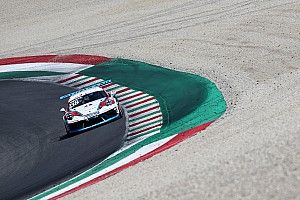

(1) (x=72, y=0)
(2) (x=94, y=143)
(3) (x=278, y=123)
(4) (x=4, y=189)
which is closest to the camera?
(3) (x=278, y=123)

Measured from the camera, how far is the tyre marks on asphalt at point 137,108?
18.6 metres

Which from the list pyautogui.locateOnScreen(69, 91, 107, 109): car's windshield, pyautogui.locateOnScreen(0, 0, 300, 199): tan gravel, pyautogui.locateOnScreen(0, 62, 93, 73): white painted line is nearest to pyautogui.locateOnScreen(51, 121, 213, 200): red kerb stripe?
pyautogui.locateOnScreen(0, 0, 300, 199): tan gravel

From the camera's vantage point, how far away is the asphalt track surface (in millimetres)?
16844

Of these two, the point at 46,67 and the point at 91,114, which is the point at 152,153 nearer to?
the point at 91,114

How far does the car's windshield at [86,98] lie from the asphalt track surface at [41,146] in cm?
80

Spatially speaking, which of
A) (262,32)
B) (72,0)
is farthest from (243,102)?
(72,0)

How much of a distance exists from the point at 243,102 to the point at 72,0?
21955 mm

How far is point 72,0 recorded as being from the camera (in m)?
37.9

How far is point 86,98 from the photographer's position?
20.4 meters

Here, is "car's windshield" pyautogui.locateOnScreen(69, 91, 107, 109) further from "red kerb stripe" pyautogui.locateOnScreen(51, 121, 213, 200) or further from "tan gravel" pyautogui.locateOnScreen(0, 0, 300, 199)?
"red kerb stripe" pyautogui.locateOnScreen(51, 121, 213, 200)

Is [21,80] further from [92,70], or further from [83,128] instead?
[83,128]

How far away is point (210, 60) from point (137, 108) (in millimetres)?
3972

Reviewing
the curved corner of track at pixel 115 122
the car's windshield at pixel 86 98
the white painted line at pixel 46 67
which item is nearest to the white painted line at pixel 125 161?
the curved corner of track at pixel 115 122

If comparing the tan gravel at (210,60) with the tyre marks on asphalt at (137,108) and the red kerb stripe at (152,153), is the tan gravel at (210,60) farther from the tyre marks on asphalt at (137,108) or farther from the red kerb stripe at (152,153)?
the tyre marks on asphalt at (137,108)
